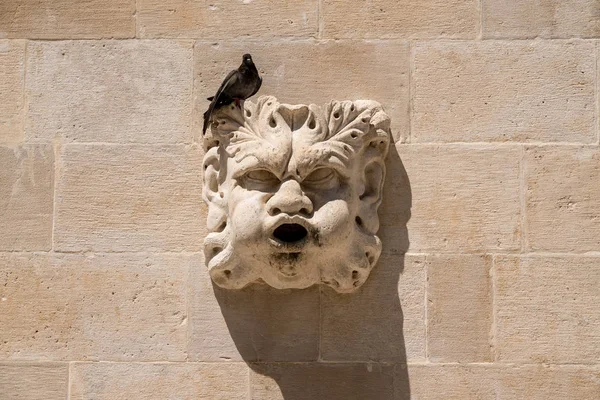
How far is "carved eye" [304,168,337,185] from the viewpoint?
17.0ft

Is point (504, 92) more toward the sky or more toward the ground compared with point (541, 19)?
more toward the ground

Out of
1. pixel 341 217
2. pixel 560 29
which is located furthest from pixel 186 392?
pixel 560 29

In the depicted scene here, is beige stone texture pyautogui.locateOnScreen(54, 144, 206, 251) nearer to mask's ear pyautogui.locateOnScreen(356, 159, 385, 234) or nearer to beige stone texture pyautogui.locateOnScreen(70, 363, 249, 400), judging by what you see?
beige stone texture pyautogui.locateOnScreen(70, 363, 249, 400)

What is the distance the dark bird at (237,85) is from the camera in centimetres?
524

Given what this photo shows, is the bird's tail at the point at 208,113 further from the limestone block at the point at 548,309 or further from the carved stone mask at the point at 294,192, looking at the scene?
the limestone block at the point at 548,309

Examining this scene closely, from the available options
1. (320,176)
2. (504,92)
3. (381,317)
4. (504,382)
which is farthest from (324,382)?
(504,92)

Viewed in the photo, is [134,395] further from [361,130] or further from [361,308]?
[361,130]

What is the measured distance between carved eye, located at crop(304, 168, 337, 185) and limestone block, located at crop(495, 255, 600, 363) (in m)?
0.90

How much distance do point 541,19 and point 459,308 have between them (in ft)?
4.82

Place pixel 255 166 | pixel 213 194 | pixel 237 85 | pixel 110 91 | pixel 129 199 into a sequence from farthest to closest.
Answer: pixel 110 91 < pixel 129 199 < pixel 213 194 < pixel 237 85 < pixel 255 166

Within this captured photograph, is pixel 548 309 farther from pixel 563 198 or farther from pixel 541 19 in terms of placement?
pixel 541 19

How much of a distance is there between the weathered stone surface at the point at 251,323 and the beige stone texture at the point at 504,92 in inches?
Result: 39.2

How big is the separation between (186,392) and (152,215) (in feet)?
2.80

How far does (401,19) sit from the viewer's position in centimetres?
555
